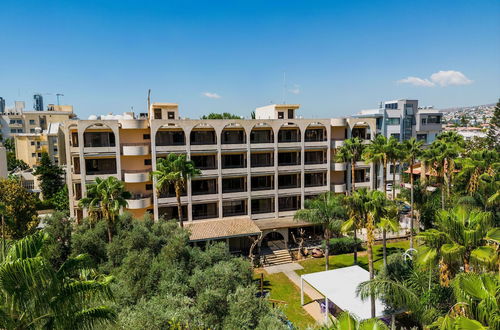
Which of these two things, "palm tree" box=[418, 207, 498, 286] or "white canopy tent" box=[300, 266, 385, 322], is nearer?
"palm tree" box=[418, 207, 498, 286]

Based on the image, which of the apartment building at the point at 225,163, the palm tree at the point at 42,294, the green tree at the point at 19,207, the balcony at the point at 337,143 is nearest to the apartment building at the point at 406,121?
the apartment building at the point at 225,163

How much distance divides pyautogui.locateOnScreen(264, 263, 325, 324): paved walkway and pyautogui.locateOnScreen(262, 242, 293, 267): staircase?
76 centimetres

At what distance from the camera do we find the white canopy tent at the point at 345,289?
24.0 m

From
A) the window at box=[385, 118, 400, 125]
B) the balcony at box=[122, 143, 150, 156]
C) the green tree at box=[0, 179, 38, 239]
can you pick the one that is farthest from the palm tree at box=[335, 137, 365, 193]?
the green tree at box=[0, 179, 38, 239]

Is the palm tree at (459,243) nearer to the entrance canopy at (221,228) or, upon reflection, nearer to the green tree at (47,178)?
the entrance canopy at (221,228)

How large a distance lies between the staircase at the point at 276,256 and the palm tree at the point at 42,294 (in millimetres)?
29426

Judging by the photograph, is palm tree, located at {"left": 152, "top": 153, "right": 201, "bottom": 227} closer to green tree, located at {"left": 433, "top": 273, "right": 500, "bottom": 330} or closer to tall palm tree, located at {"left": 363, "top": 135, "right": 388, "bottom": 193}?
tall palm tree, located at {"left": 363, "top": 135, "right": 388, "bottom": 193}

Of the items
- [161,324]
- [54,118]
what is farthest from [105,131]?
[54,118]

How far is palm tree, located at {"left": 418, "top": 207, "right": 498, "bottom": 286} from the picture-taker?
14773mm

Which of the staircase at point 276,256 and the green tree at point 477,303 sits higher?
the green tree at point 477,303

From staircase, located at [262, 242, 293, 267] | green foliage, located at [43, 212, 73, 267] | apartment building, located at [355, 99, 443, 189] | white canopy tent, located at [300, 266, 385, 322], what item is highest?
apartment building, located at [355, 99, 443, 189]

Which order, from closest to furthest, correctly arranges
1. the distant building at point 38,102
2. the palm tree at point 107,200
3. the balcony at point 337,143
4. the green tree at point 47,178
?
1. the palm tree at point 107,200
2. the balcony at point 337,143
3. the green tree at point 47,178
4. the distant building at point 38,102

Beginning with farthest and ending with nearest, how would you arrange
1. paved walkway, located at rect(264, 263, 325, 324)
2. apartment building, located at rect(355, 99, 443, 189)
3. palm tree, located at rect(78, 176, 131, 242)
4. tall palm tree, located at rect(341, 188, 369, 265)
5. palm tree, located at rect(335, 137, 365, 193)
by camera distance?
apartment building, located at rect(355, 99, 443, 189) < palm tree, located at rect(335, 137, 365, 193) < palm tree, located at rect(78, 176, 131, 242) < paved walkway, located at rect(264, 263, 325, 324) < tall palm tree, located at rect(341, 188, 369, 265)

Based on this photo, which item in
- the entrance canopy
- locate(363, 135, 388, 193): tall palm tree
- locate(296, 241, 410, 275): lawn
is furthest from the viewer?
locate(363, 135, 388, 193): tall palm tree
